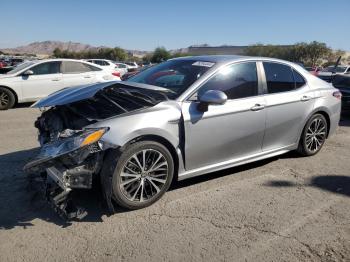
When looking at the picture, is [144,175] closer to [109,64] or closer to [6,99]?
[6,99]

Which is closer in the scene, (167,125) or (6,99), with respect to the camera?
(167,125)

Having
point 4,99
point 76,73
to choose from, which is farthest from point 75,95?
point 76,73

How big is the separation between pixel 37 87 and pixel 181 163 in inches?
336

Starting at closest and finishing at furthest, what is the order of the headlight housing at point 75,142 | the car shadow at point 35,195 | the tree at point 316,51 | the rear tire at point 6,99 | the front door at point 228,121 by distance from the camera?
the headlight housing at point 75,142 → the car shadow at point 35,195 → the front door at point 228,121 → the rear tire at point 6,99 → the tree at point 316,51

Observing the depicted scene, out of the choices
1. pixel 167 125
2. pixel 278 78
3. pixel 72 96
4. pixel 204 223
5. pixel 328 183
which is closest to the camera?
pixel 204 223

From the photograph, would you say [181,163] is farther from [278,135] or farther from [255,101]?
[278,135]

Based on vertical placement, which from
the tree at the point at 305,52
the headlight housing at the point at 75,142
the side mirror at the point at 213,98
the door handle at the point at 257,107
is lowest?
the tree at the point at 305,52

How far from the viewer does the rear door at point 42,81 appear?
1135 centimetres

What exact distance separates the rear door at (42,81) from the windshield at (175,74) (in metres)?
6.94

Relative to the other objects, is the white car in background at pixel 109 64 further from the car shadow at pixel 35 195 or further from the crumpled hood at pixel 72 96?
the crumpled hood at pixel 72 96

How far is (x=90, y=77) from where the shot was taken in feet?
40.6

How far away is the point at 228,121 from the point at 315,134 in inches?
86.2

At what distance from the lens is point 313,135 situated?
6035 mm

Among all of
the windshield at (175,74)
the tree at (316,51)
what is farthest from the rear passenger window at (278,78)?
the tree at (316,51)
